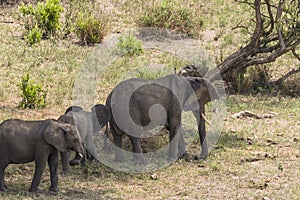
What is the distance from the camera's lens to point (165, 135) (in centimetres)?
1088

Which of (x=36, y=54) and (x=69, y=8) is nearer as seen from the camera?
(x=36, y=54)

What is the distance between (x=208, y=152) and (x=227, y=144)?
0.56m

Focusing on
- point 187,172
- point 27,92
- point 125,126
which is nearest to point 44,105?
point 27,92

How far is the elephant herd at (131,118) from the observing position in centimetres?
809

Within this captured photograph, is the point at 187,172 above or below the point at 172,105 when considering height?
below

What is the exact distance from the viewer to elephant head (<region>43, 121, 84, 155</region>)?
791cm

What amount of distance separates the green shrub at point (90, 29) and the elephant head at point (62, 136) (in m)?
8.02

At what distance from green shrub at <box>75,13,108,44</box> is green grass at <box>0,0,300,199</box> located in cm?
28

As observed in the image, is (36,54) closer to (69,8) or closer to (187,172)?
(69,8)

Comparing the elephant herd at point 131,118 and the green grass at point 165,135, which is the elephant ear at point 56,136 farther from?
the green grass at point 165,135

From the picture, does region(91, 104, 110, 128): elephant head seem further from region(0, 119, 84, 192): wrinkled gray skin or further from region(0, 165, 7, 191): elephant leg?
region(0, 165, 7, 191): elephant leg

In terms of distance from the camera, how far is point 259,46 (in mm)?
13461

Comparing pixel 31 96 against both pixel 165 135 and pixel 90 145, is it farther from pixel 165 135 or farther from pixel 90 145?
pixel 90 145

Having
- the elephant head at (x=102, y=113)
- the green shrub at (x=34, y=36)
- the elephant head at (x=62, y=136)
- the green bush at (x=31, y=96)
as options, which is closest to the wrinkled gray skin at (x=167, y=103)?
the elephant head at (x=102, y=113)
